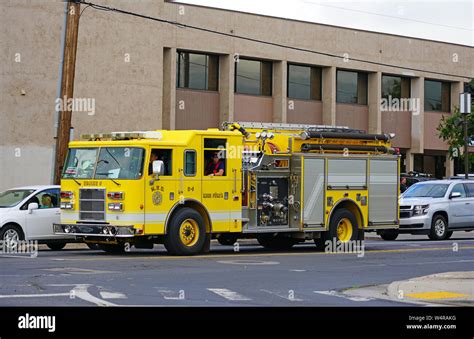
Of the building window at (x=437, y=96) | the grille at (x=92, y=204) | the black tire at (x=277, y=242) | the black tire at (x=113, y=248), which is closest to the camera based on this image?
the grille at (x=92, y=204)

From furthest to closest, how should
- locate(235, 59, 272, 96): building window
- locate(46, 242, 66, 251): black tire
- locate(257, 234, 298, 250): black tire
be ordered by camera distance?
locate(235, 59, 272, 96): building window → locate(257, 234, 298, 250): black tire → locate(46, 242, 66, 251): black tire

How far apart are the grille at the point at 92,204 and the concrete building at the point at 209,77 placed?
1613cm

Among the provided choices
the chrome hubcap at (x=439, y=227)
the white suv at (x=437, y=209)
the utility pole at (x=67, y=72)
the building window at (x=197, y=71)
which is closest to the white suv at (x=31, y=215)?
the utility pole at (x=67, y=72)

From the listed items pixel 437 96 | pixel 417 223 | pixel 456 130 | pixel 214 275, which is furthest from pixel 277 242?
pixel 437 96

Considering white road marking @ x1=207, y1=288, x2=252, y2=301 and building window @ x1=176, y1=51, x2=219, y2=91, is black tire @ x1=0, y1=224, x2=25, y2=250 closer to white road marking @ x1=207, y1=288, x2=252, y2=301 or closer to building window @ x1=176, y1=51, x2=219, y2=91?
white road marking @ x1=207, y1=288, x2=252, y2=301

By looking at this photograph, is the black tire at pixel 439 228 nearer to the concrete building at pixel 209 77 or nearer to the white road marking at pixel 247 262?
the white road marking at pixel 247 262

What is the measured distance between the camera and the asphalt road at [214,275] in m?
14.4

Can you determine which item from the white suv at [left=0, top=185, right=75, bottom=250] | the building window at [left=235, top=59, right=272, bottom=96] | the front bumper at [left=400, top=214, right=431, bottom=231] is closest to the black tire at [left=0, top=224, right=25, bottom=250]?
the white suv at [left=0, top=185, right=75, bottom=250]

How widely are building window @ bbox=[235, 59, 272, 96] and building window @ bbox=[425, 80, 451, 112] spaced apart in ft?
38.9

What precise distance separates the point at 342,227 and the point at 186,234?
16.2ft

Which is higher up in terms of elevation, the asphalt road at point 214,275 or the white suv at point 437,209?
the white suv at point 437,209

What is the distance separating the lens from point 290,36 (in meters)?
48.2

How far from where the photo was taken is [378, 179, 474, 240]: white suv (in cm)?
3055
